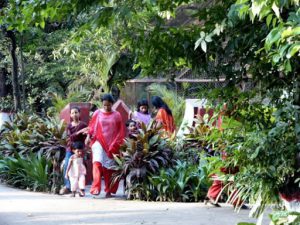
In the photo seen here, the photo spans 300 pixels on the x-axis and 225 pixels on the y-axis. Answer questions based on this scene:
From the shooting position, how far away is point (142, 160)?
11.6 m

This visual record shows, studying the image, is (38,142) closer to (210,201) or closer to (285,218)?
(210,201)

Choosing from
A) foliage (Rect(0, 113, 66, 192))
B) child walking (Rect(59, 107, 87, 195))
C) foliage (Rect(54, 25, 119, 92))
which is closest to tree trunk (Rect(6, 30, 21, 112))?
foliage (Rect(54, 25, 119, 92))

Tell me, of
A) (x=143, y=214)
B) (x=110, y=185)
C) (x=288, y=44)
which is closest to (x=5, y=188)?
(x=110, y=185)

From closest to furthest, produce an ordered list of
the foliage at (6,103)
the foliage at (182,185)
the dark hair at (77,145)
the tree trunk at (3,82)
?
the foliage at (182,185) < the dark hair at (77,145) < the foliage at (6,103) < the tree trunk at (3,82)

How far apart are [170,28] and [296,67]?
1.50 meters

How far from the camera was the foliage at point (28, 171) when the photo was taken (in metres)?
12.9

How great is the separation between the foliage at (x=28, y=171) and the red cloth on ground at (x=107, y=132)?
1250 mm

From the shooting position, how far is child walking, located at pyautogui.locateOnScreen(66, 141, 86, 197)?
12195 mm

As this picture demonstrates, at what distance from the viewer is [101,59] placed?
63.8ft

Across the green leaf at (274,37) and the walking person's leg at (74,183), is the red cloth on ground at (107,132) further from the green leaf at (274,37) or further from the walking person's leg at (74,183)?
the green leaf at (274,37)

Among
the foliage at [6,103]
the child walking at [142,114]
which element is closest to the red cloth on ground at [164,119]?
the child walking at [142,114]

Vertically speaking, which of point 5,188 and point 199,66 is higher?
point 199,66

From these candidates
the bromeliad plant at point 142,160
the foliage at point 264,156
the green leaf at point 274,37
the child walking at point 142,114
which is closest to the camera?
the green leaf at point 274,37

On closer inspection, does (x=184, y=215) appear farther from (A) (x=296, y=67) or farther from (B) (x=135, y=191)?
(A) (x=296, y=67)
